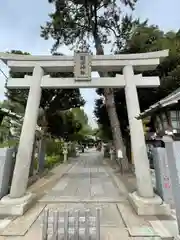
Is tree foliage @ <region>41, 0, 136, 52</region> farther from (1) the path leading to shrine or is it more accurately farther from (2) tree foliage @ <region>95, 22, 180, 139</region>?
(1) the path leading to shrine

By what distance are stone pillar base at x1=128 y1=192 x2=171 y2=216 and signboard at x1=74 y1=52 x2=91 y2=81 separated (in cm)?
390

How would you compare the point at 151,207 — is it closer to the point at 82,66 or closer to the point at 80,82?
the point at 80,82

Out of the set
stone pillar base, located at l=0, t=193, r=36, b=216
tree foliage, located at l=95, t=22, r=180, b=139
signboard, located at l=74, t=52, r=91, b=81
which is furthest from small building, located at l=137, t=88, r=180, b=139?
tree foliage, located at l=95, t=22, r=180, b=139

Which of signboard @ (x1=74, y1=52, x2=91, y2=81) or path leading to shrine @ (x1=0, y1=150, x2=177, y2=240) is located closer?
path leading to shrine @ (x1=0, y1=150, x2=177, y2=240)

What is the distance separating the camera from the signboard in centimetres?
648

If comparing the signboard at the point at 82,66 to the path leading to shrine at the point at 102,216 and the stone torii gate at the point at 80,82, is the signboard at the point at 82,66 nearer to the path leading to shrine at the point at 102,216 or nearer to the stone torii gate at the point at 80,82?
the stone torii gate at the point at 80,82


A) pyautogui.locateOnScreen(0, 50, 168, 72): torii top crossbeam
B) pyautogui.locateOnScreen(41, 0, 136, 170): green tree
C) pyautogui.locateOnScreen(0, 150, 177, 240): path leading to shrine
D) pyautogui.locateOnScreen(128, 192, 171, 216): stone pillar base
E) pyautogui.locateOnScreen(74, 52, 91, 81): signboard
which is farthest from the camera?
pyautogui.locateOnScreen(41, 0, 136, 170): green tree

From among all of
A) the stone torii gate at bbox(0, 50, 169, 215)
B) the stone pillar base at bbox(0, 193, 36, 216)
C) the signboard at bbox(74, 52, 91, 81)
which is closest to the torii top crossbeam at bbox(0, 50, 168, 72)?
the stone torii gate at bbox(0, 50, 169, 215)

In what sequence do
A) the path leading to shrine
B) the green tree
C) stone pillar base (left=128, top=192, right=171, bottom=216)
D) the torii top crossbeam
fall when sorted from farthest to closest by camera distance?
1. the green tree
2. the torii top crossbeam
3. stone pillar base (left=128, top=192, right=171, bottom=216)
4. the path leading to shrine

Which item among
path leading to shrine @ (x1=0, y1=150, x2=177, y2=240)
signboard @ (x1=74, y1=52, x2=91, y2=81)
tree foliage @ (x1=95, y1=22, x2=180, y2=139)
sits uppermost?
tree foliage @ (x1=95, y1=22, x2=180, y2=139)

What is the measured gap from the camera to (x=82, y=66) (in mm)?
6523

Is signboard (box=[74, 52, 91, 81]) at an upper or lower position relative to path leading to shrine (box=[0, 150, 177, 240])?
upper

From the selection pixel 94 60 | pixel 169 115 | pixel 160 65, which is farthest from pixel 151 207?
pixel 160 65

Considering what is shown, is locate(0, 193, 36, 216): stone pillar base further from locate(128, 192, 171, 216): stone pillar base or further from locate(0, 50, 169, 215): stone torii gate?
locate(128, 192, 171, 216): stone pillar base
